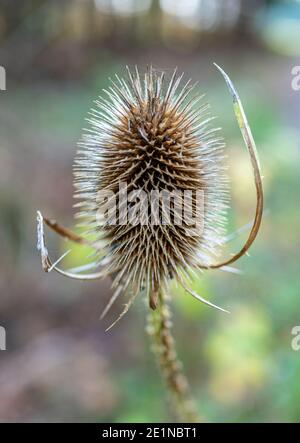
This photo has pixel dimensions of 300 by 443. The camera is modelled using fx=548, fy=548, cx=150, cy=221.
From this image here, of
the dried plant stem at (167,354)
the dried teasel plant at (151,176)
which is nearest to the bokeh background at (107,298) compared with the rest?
the dried teasel plant at (151,176)

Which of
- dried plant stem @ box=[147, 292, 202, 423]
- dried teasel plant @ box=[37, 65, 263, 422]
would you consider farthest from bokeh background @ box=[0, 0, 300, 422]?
dried plant stem @ box=[147, 292, 202, 423]

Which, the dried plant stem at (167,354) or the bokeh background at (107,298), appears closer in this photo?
the dried plant stem at (167,354)

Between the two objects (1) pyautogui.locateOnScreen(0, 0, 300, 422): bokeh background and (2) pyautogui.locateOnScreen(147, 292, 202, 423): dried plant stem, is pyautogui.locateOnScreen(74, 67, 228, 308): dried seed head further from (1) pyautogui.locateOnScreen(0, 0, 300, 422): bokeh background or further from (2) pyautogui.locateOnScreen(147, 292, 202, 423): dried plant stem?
(1) pyautogui.locateOnScreen(0, 0, 300, 422): bokeh background

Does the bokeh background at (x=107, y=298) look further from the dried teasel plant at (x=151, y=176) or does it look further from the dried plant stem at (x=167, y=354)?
the dried plant stem at (x=167, y=354)

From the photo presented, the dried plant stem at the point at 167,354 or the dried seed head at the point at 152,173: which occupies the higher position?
the dried seed head at the point at 152,173

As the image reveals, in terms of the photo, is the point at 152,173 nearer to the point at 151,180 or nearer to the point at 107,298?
the point at 151,180

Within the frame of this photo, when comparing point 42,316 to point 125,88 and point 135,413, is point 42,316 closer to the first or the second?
point 135,413
